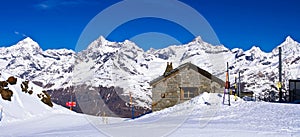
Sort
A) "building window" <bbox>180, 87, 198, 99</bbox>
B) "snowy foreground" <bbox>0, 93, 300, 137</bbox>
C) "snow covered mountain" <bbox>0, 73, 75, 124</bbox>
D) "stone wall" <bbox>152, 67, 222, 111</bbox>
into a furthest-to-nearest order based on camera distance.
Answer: "building window" <bbox>180, 87, 198, 99</bbox> < "stone wall" <bbox>152, 67, 222, 111</bbox> < "snow covered mountain" <bbox>0, 73, 75, 124</bbox> < "snowy foreground" <bbox>0, 93, 300, 137</bbox>

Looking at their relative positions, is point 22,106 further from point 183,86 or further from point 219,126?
point 219,126

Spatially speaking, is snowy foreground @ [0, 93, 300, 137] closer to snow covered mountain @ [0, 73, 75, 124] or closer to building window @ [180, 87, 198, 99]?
snow covered mountain @ [0, 73, 75, 124]

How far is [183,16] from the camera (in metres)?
15.4

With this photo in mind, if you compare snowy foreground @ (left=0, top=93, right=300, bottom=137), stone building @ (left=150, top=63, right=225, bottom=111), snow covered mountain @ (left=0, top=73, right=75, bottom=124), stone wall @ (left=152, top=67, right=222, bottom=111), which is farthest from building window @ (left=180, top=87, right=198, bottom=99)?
snow covered mountain @ (left=0, top=73, right=75, bottom=124)

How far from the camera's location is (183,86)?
98.6 ft

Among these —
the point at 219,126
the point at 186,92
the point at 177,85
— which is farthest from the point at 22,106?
the point at 219,126

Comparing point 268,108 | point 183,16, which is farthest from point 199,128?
point 268,108

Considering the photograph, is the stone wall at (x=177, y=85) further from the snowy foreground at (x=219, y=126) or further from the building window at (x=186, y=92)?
the snowy foreground at (x=219, y=126)

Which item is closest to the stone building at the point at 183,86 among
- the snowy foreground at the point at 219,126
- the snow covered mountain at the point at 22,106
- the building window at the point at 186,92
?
the building window at the point at 186,92

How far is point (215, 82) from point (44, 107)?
41.9 feet

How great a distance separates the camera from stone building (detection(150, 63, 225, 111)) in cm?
2997

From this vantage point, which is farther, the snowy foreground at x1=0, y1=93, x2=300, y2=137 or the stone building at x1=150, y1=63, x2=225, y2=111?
the stone building at x1=150, y1=63, x2=225, y2=111

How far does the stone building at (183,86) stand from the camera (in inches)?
1180

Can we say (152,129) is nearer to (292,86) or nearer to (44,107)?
(44,107)
